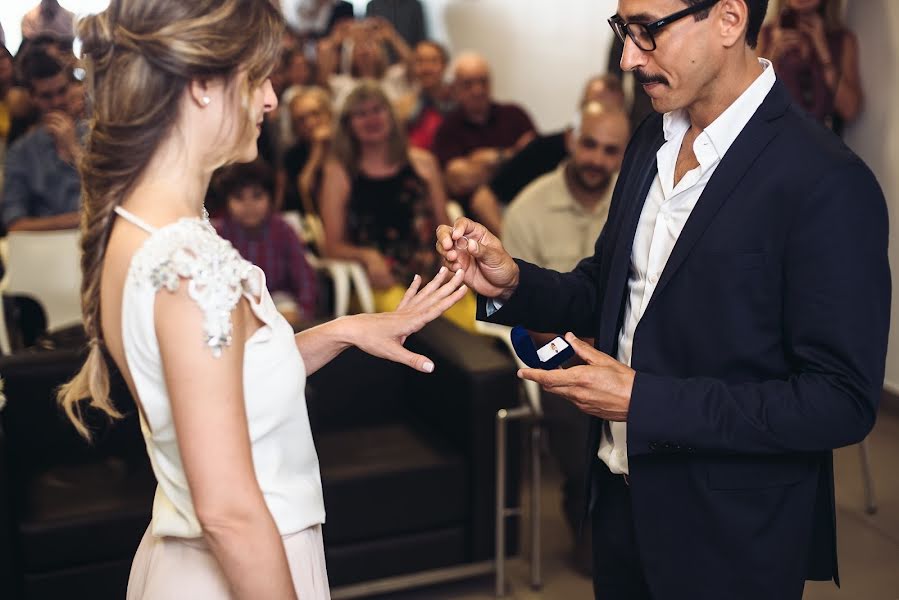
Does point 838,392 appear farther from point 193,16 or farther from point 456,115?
point 456,115

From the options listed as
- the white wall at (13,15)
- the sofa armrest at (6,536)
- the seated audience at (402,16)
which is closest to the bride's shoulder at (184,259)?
the sofa armrest at (6,536)

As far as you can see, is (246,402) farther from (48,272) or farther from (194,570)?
(48,272)

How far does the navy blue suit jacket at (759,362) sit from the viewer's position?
1.30 m

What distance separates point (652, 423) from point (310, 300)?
249 centimetres

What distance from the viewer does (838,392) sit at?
1324 mm

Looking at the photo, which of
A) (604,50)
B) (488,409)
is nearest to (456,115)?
(604,50)

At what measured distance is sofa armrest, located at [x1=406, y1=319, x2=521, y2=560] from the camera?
2670 millimetres

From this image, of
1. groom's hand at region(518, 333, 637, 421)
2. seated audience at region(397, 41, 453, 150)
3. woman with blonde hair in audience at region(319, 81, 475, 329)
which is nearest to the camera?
groom's hand at region(518, 333, 637, 421)

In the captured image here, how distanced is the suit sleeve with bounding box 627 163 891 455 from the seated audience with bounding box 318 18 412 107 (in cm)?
507

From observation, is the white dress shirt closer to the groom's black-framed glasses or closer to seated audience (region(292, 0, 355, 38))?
the groom's black-framed glasses

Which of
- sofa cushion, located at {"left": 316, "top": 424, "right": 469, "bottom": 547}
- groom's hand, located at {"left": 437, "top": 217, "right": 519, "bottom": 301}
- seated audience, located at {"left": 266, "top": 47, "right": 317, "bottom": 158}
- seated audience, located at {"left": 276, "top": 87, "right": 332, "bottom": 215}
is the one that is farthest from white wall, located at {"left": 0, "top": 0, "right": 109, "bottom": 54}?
groom's hand, located at {"left": 437, "top": 217, "right": 519, "bottom": 301}

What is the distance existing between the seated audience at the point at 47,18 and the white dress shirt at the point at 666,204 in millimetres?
3770

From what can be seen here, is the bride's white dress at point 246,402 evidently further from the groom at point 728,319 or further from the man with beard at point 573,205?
the man with beard at point 573,205

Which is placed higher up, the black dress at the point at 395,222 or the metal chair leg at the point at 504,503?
the black dress at the point at 395,222
